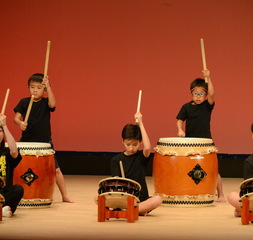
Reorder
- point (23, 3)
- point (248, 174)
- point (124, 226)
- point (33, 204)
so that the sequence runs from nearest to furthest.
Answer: point (124, 226), point (248, 174), point (33, 204), point (23, 3)

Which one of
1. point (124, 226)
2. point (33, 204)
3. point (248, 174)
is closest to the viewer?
point (124, 226)

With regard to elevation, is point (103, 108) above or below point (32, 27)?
below

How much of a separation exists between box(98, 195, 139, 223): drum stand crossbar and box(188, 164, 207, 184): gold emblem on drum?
98 centimetres

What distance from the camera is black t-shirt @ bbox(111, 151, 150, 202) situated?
5.10m

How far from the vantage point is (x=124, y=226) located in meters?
4.61

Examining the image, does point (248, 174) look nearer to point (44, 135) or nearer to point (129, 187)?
point (129, 187)

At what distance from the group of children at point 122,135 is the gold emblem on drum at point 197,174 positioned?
33cm

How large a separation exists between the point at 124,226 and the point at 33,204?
1.12m

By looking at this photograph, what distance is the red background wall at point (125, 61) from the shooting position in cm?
793

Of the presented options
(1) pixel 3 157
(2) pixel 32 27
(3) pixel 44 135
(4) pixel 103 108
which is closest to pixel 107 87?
(4) pixel 103 108

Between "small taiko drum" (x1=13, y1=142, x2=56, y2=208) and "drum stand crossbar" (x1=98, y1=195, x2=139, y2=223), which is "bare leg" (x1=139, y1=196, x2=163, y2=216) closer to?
"drum stand crossbar" (x1=98, y1=195, x2=139, y2=223)

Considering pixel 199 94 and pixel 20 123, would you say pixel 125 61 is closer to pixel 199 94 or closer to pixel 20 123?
pixel 199 94

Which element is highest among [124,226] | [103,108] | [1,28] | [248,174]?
[1,28]

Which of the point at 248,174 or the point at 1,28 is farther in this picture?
the point at 1,28
